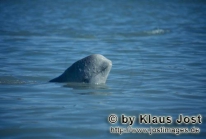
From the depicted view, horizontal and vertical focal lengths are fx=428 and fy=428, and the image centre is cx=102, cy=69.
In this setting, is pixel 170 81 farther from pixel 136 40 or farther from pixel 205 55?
pixel 136 40

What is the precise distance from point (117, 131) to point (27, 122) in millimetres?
1601

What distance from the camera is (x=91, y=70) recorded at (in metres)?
10.3

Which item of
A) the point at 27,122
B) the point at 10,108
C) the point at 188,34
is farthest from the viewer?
the point at 188,34

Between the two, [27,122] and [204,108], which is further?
[204,108]

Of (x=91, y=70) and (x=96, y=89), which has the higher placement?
(x=91, y=70)

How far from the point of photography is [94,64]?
403 inches

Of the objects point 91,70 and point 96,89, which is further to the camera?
point 91,70

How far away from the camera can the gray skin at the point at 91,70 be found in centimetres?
1023

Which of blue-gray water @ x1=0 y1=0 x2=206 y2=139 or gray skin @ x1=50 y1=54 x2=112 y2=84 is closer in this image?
blue-gray water @ x1=0 y1=0 x2=206 y2=139

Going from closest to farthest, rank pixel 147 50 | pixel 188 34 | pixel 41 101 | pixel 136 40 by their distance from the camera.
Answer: pixel 41 101 → pixel 147 50 → pixel 136 40 → pixel 188 34

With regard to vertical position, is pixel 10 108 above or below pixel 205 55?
above

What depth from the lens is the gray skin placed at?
10234 millimetres

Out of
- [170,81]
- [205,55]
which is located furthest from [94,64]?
[205,55]

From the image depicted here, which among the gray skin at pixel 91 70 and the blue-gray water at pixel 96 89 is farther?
the gray skin at pixel 91 70
